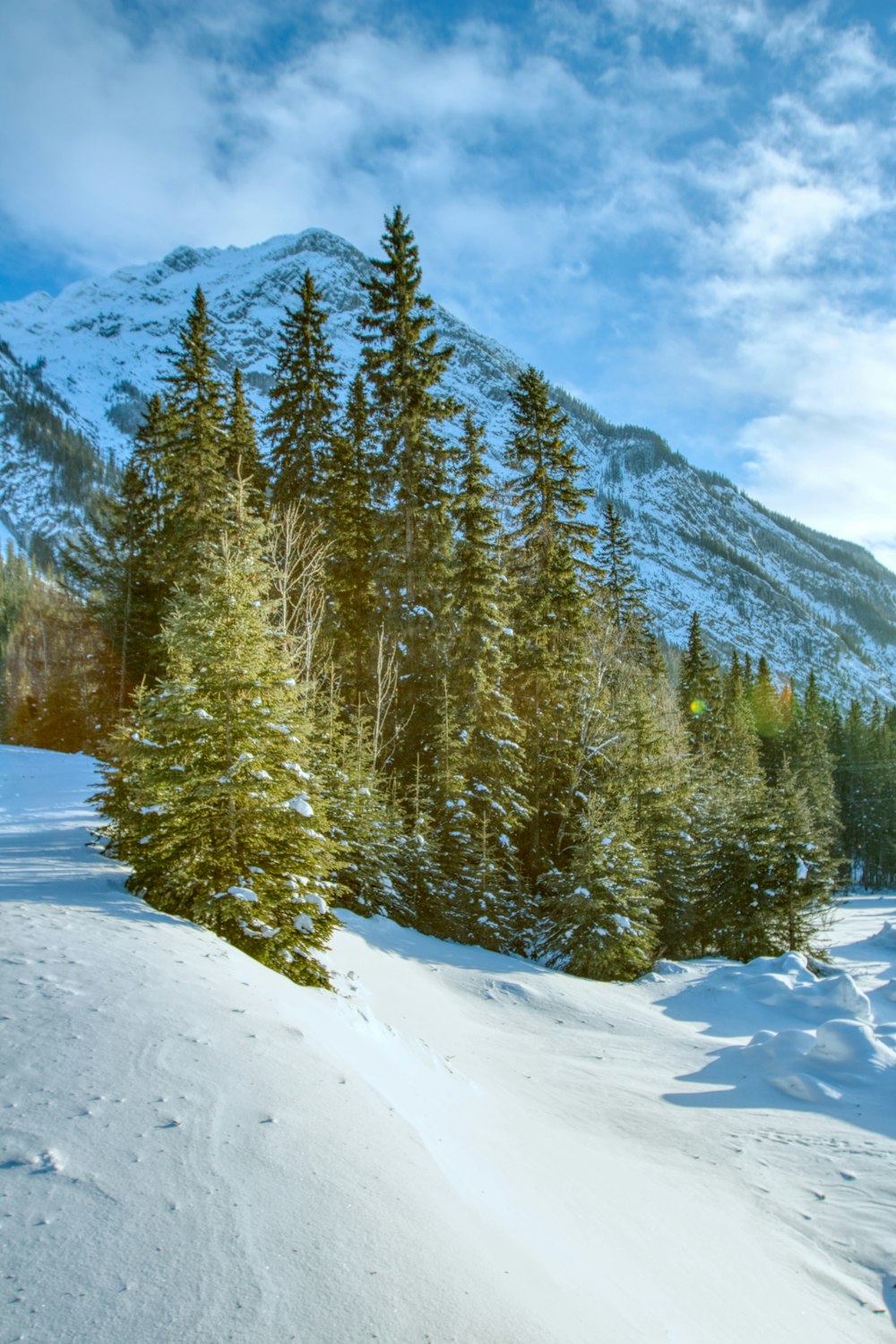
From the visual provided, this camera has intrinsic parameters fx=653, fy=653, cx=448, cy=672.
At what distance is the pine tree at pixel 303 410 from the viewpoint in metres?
23.3

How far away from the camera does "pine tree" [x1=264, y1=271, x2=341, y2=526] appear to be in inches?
917

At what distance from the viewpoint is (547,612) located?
2134 centimetres

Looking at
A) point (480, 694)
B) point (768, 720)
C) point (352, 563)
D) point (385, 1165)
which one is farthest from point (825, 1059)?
point (768, 720)

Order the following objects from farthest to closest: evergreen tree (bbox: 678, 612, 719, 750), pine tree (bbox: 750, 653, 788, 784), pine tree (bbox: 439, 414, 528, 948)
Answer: pine tree (bbox: 750, 653, 788, 784)
evergreen tree (bbox: 678, 612, 719, 750)
pine tree (bbox: 439, 414, 528, 948)

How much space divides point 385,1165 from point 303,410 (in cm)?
2435

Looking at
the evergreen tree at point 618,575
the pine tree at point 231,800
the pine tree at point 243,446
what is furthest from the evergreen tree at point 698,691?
the pine tree at point 231,800

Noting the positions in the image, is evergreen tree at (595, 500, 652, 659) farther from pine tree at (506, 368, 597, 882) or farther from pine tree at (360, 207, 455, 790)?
pine tree at (360, 207, 455, 790)

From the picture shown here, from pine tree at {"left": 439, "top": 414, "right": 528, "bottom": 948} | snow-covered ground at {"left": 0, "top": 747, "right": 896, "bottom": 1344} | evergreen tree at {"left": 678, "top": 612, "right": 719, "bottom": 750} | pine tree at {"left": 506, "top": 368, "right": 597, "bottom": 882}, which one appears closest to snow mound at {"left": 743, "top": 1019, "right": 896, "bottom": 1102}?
snow-covered ground at {"left": 0, "top": 747, "right": 896, "bottom": 1344}

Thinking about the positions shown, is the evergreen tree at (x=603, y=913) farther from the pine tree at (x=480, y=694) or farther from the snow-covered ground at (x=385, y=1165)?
the snow-covered ground at (x=385, y=1165)

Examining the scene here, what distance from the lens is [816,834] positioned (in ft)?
63.4

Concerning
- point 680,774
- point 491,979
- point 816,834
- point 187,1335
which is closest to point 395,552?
point 680,774

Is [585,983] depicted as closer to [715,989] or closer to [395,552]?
[715,989]

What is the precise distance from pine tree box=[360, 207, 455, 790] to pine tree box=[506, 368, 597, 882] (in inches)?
116

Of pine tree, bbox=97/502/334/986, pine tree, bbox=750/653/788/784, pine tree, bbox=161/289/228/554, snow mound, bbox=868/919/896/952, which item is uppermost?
pine tree, bbox=161/289/228/554
